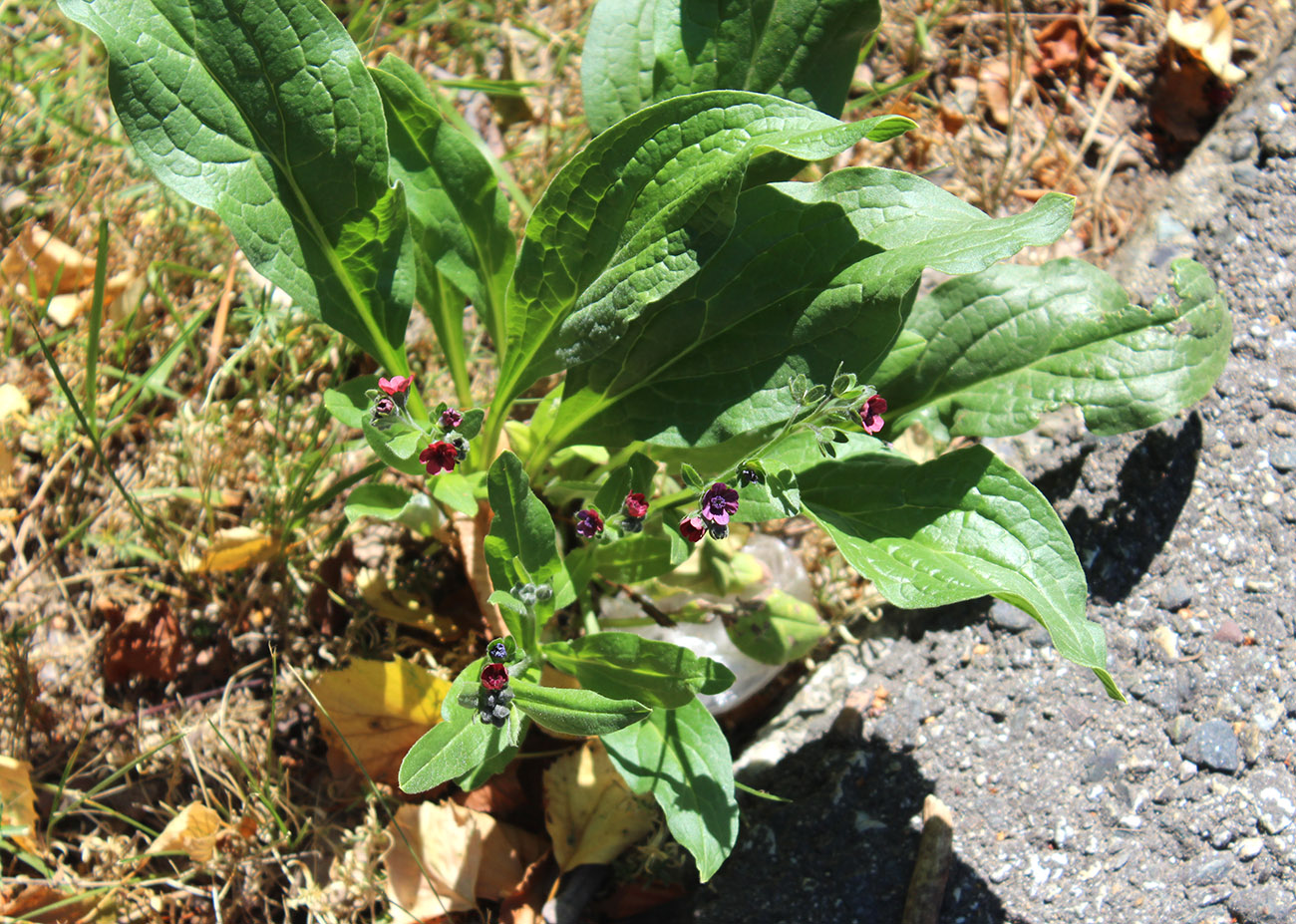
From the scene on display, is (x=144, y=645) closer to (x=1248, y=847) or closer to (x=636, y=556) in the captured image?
(x=636, y=556)

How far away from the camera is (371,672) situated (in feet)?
8.58

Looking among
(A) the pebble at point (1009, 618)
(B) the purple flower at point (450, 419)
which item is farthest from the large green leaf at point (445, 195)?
(A) the pebble at point (1009, 618)

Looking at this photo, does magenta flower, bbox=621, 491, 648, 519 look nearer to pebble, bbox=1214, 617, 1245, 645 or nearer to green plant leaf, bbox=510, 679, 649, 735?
green plant leaf, bbox=510, 679, 649, 735

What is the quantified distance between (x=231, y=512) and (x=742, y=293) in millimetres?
1752

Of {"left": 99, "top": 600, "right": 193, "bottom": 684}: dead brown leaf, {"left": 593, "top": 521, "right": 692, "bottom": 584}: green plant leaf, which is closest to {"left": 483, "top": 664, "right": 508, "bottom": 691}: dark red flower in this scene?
{"left": 593, "top": 521, "right": 692, "bottom": 584}: green plant leaf

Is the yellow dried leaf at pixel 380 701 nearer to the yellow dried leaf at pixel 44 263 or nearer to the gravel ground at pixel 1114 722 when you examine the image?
the gravel ground at pixel 1114 722

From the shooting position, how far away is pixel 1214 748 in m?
2.40

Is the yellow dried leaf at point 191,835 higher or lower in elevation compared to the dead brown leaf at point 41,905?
higher

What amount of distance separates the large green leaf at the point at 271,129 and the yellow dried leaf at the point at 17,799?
4.73ft

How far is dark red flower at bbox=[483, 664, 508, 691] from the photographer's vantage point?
1.89 meters

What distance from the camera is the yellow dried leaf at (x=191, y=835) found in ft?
8.51

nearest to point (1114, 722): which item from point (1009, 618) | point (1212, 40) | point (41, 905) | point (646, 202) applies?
point (1009, 618)

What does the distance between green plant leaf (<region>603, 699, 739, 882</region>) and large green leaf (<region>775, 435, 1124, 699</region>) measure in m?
0.52

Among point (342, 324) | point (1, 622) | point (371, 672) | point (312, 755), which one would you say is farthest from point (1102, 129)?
point (1, 622)
